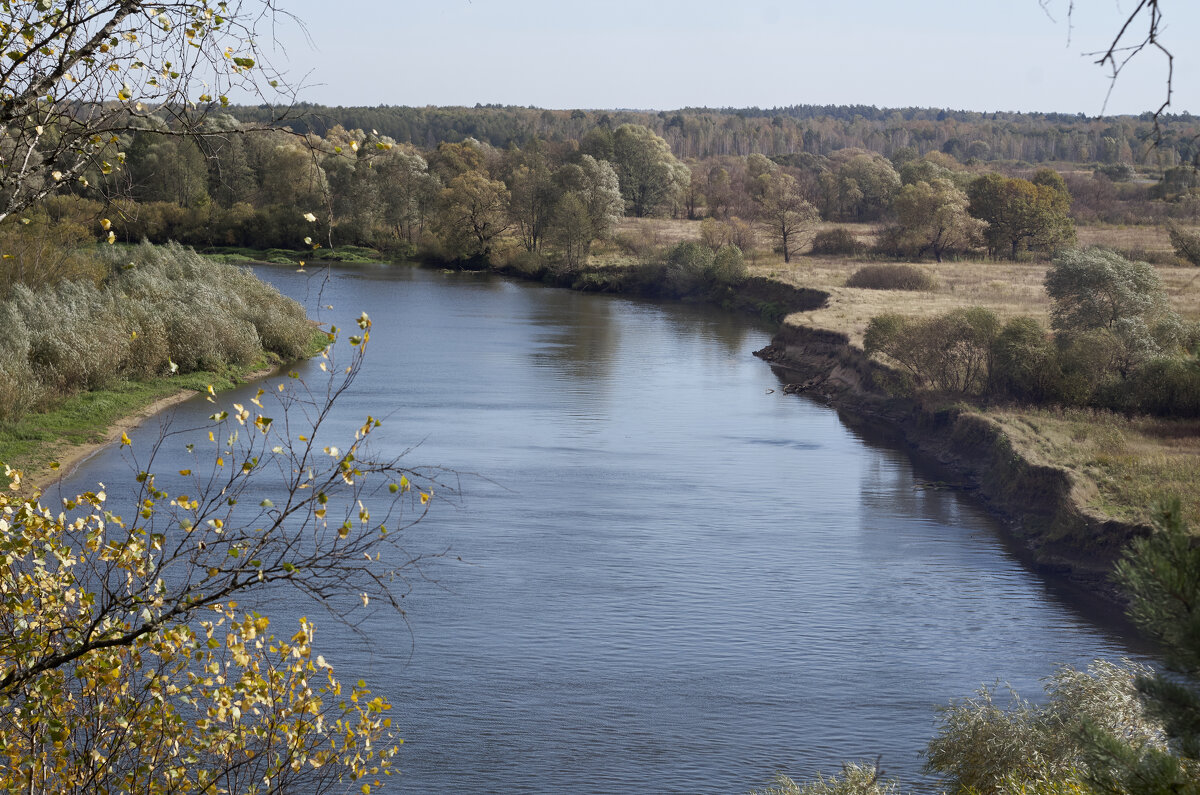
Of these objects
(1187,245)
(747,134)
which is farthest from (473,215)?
(747,134)

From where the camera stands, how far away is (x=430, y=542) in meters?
18.0

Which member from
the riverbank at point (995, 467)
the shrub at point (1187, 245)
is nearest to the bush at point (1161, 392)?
the riverbank at point (995, 467)

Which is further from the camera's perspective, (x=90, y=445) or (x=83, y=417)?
(x=83, y=417)

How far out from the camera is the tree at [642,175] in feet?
270

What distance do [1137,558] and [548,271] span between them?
193 feet

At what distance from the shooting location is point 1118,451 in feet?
69.7

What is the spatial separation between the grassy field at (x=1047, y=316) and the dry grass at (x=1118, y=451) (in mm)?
18

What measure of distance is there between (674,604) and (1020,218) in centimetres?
4812

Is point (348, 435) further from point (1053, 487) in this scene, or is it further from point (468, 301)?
point (468, 301)

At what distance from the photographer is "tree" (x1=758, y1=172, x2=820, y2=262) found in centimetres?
5956

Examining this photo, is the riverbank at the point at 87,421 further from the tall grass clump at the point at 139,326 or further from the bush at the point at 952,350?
the bush at the point at 952,350

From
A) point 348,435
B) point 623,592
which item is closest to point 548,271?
point 348,435

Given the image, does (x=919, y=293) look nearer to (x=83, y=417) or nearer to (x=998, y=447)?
(x=998, y=447)

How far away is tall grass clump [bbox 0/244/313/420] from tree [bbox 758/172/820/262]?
28.9 meters
